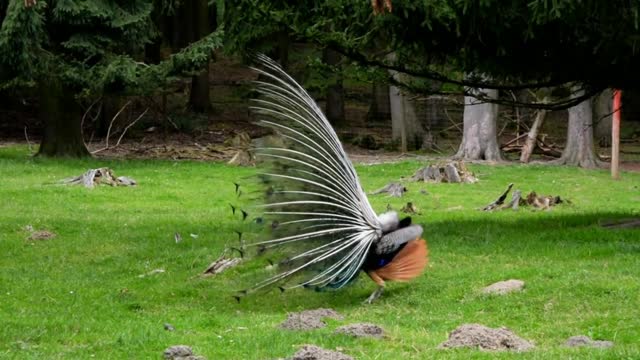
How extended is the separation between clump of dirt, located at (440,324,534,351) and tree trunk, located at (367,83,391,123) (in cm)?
3138

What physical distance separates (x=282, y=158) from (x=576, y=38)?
500 centimetres

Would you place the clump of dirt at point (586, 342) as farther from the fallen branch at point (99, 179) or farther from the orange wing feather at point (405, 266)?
the fallen branch at point (99, 179)

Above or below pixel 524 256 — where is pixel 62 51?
above

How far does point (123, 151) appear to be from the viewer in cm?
2981

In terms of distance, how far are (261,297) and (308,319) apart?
165 cm

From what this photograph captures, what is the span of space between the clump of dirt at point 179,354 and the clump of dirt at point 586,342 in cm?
275

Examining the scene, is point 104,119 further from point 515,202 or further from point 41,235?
point 41,235

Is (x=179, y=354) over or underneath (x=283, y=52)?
underneath

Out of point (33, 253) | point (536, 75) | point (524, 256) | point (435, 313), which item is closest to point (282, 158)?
point (435, 313)

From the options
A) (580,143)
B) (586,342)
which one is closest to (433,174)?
(580,143)

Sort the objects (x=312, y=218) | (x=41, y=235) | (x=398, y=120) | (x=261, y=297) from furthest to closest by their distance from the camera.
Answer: (x=398, y=120), (x=41, y=235), (x=261, y=297), (x=312, y=218)

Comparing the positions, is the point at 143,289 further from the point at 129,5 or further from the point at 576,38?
the point at 129,5

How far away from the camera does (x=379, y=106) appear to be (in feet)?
133

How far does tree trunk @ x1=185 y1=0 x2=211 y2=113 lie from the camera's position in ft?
120
